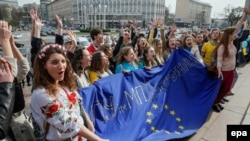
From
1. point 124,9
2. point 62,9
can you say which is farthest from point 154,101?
point 62,9

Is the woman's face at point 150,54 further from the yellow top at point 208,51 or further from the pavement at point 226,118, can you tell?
the yellow top at point 208,51

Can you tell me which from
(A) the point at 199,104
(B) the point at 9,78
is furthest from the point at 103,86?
(A) the point at 199,104

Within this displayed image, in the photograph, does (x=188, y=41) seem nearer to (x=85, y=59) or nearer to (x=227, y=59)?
(x=227, y=59)

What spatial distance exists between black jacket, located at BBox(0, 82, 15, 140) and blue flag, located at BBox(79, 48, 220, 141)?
1.21m

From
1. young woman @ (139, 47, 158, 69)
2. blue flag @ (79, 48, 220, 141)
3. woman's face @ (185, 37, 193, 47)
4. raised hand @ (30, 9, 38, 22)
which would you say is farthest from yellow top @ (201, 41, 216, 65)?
raised hand @ (30, 9, 38, 22)

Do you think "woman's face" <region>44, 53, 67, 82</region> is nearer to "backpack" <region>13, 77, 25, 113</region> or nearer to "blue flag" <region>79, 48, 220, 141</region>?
"backpack" <region>13, 77, 25, 113</region>

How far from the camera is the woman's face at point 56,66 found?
1.82m

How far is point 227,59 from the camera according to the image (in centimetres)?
433

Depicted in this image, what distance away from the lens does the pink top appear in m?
4.26

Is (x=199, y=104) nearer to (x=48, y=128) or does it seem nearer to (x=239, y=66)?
(x=48, y=128)

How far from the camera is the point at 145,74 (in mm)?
3682

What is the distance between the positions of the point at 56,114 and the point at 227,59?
376cm

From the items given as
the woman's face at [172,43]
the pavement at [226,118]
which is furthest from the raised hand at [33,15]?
the woman's face at [172,43]

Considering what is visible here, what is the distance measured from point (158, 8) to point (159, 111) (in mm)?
112183
